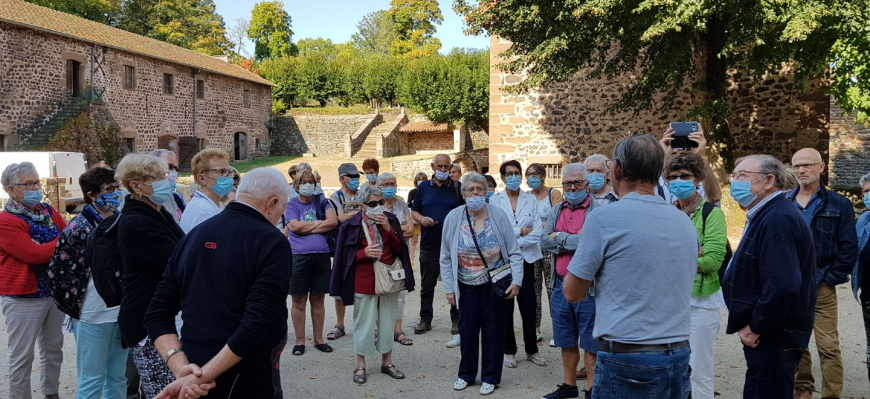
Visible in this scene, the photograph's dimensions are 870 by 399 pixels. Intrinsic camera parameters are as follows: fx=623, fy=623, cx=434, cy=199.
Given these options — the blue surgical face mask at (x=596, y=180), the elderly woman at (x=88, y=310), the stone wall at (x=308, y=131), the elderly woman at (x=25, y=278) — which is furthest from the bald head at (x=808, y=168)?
the stone wall at (x=308, y=131)

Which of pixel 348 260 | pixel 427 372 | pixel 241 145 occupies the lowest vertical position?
pixel 427 372

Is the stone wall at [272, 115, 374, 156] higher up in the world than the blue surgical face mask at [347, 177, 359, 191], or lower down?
higher up

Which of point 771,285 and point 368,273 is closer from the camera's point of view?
point 771,285

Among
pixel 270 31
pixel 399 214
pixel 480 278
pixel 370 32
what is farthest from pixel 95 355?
pixel 370 32

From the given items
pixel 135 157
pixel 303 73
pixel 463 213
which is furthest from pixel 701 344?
pixel 303 73

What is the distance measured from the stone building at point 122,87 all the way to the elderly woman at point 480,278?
2351 centimetres

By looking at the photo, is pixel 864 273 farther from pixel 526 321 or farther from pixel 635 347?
pixel 635 347

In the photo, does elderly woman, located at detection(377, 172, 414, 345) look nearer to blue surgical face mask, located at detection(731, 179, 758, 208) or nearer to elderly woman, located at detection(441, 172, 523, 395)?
elderly woman, located at detection(441, 172, 523, 395)

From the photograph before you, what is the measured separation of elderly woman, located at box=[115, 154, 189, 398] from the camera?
303cm

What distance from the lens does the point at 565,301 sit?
16.0 feet

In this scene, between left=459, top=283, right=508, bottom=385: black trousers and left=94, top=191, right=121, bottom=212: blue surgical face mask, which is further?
left=459, top=283, right=508, bottom=385: black trousers

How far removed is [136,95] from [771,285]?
30755 millimetres

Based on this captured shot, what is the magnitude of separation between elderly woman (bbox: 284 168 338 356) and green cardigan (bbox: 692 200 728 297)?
3.55m

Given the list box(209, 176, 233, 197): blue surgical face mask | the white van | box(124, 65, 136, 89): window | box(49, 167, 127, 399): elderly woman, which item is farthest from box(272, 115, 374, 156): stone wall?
box(49, 167, 127, 399): elderly woman
